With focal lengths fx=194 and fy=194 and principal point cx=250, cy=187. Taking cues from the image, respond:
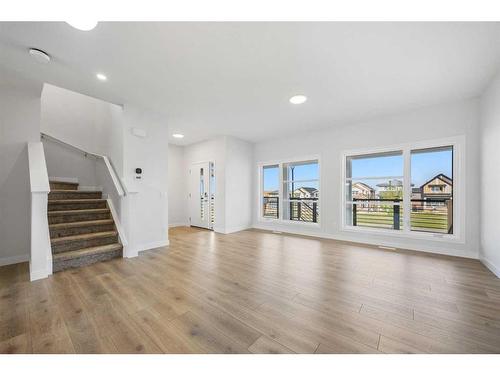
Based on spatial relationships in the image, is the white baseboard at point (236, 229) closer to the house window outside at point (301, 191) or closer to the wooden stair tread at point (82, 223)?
the house window outside at point (301, 191)

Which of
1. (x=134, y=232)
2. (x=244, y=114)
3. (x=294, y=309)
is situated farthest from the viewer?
(x=244, y=114)

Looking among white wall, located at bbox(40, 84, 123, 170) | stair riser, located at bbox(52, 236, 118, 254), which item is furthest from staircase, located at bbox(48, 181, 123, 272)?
white wall, located at bbox(40, 84, 123, 170)

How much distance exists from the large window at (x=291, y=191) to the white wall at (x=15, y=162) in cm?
483

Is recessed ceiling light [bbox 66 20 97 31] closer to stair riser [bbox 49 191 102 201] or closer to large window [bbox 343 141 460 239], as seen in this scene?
stair riser [bbox 49 191 102 201]

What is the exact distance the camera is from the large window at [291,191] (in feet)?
16.6

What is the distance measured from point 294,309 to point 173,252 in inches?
95.8

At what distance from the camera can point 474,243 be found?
122 inches

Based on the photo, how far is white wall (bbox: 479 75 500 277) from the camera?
97.5 inches

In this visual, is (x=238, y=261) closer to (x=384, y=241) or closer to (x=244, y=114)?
(x=244, y=114)

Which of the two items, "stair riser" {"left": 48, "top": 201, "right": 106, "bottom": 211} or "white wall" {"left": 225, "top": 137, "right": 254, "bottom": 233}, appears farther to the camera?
"white wall" {"left": 225, "top": 137, "right": 254, "bottom": 233}

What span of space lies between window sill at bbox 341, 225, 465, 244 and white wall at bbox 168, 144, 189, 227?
4.71 metres

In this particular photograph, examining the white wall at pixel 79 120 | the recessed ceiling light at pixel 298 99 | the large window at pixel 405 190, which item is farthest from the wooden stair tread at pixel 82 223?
the large window at pixel 405 190
